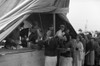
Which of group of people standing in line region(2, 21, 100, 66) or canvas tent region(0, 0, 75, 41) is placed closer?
canvas tent region(0, 0, 75, 41)

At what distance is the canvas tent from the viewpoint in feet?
22.3

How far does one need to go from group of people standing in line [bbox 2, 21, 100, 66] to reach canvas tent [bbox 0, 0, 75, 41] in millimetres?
727

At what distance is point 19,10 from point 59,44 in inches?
71.1

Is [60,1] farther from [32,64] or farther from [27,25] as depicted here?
[32,64]

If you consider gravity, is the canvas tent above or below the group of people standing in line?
above

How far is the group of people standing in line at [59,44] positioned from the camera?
7590 mm

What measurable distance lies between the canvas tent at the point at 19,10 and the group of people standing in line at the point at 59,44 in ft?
2.39

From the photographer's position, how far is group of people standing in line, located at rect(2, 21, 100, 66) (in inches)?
299

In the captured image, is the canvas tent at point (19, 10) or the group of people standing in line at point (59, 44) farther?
the group of people standing in line at point (59, 44)

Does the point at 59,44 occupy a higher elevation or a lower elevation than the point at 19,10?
lower

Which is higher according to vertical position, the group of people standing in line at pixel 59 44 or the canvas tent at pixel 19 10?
the canvas tent at pixel 19 10

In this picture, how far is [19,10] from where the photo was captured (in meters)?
7.26

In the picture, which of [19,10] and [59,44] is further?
[59,44]

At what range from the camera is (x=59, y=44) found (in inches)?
305
